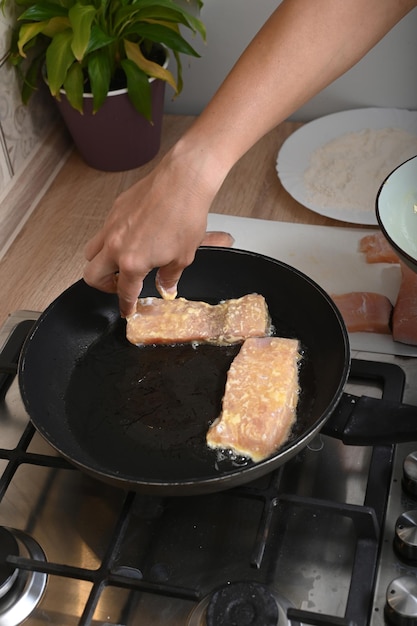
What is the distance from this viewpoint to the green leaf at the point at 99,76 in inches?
53.5

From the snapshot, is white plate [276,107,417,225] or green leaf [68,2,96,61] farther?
white plate [276,107,417,225]

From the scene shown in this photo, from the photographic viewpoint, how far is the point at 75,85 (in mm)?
1367

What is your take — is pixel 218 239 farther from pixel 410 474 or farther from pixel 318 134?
pixel 410 474

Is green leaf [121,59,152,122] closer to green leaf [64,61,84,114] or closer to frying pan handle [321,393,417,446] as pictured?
green leaf [64,61,84,114]

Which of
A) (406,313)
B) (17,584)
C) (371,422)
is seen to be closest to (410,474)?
(371,422)

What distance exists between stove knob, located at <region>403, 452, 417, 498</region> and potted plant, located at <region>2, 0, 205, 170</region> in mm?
803

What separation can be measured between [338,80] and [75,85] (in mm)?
528

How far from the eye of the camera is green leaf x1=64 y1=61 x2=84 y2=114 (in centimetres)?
136

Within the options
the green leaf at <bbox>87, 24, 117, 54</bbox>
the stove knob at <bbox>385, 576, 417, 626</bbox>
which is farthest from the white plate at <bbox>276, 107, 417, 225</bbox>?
the stove knob at <bbox>385, 576, 417, 626</bbox>

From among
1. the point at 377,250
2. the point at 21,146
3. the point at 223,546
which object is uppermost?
the point at 21,146

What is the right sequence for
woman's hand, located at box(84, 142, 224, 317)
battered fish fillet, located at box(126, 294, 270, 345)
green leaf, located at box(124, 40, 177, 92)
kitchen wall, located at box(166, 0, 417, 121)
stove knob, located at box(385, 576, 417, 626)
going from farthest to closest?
kitchen wall, located at box(166, 0, 417, 121) → green leaf, located at box(124, 40, 177, 92) → battered fish fillet, located at box(126, 294, 270, 345) → woman's hand, located at box(84, 142, 224, 317) → stove knob, located at box(385, 576, 417, 626)

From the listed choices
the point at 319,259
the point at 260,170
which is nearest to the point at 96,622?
the point at 319,259

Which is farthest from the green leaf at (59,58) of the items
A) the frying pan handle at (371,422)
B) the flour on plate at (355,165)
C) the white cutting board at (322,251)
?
the frying pan handle at (371,422)

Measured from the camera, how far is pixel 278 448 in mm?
921
